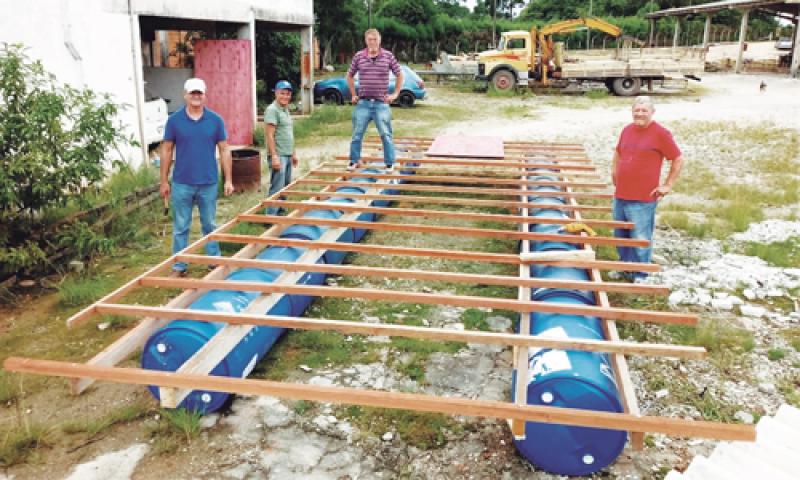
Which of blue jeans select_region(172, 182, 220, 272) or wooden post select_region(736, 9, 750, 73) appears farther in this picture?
wooden post select_region(736, 9, 750, 73)

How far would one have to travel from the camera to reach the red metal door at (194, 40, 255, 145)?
1215 cm

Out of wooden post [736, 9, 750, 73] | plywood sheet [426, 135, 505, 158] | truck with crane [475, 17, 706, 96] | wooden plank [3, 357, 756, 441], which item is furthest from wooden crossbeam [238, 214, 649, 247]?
wooden post [736, 9, 750, 73]

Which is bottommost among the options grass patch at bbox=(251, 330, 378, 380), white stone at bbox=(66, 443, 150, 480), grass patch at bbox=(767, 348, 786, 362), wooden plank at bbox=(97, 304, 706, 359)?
white stone at bbox=(66, 443, 150, 480)

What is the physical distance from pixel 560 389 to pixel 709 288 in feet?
10.1

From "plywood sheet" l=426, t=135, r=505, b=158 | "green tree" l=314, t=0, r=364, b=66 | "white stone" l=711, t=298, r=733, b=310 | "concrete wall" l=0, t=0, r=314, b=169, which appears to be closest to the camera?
"white stone" l=711, t=298, r=733, b=310

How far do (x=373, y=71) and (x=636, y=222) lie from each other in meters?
3.41

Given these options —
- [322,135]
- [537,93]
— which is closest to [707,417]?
[322,135]

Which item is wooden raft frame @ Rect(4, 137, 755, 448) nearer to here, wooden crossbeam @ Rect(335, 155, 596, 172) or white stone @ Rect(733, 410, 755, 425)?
white stone @ Rect(733, 410, 755, 425)

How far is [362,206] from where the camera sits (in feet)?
20.6

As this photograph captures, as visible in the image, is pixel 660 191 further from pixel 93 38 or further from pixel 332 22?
pixel 332 22

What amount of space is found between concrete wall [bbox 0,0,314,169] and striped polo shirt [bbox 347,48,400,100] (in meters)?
2.64

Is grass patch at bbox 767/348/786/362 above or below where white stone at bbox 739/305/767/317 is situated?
below

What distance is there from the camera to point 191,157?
5.33 m

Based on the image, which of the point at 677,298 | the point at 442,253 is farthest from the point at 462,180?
the point at 677,298
